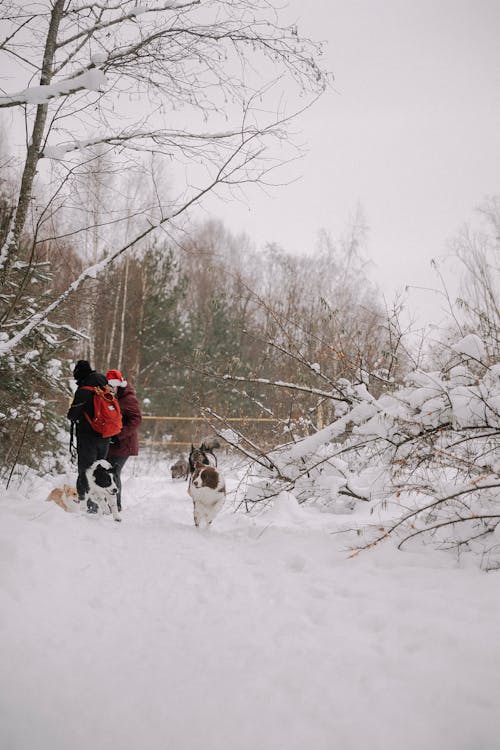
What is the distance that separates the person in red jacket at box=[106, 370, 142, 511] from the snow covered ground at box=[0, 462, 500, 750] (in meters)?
2.22

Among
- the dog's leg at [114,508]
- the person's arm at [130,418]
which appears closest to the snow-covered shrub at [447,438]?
the dog's leg at [114,508]

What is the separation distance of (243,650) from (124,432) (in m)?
3.93

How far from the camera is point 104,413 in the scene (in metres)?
4.92

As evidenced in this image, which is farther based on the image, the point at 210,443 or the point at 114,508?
the point at 210,443

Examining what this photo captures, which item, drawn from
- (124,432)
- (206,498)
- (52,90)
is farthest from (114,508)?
(52,90)

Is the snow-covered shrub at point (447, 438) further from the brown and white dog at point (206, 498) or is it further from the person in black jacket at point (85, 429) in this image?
the person in black jacket at point (85, 429)

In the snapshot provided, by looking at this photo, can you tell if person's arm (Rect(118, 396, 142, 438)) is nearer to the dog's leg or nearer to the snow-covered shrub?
the dog's leg

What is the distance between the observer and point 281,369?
631 centimetres

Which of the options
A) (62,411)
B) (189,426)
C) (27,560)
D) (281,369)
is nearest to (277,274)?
(189,426)

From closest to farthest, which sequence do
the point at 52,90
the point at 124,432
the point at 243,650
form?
the point at 243,650
the point at 52,90
the point at 124,432

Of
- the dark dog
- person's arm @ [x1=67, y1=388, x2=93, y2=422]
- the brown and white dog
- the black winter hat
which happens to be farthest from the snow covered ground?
the dark dog

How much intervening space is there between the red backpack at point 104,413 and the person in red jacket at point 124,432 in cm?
44

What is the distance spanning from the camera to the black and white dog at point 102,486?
16.1 ft

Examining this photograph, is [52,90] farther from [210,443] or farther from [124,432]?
[210,443]
